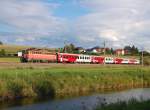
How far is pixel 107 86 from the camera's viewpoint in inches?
1962

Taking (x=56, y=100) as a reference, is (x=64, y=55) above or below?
above

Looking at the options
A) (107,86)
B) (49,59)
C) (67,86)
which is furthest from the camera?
(49,59)

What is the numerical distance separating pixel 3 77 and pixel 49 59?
158 feet

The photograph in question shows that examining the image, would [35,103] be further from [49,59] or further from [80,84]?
[49,59]

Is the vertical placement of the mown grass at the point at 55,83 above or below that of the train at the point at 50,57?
below

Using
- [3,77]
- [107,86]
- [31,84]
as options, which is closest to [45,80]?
[31,84]

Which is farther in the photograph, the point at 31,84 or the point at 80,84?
the point at 80,84

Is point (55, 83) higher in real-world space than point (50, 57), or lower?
lower

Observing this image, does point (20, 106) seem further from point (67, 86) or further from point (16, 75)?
point (67, 86)

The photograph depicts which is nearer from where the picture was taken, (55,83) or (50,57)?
(55,83)

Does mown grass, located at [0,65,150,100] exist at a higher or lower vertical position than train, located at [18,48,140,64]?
lower

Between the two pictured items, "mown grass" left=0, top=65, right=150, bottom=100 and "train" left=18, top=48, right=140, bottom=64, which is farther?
"train" left=18, top=48, right=140, bottom=64

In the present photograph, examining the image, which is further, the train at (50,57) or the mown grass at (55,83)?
the train at (50,57)

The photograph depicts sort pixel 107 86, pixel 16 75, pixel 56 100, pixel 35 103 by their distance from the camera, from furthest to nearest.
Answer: pixel 107 86 → pixel 16 75 → pixel 56 100 → pixel 35 103
